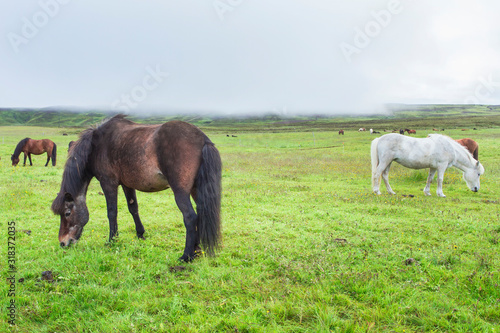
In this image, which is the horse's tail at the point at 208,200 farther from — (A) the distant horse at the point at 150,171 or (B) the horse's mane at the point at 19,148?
(B) the horse's mane at the point at 19,148

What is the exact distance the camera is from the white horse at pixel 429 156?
10789 millimetres

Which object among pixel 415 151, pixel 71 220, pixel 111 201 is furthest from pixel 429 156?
pixel 71 220

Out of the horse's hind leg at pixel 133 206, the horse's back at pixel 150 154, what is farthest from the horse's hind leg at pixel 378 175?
the horse's hind leg at pixel 133 206

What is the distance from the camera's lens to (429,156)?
1079 cm

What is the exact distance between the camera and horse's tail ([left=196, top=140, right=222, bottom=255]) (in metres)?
4.90

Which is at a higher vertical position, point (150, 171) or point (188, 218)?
point (150, 171)

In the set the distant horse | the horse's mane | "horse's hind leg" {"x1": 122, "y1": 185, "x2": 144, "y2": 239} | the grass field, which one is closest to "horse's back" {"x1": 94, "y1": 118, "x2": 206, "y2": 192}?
the distant horse

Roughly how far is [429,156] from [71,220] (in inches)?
457

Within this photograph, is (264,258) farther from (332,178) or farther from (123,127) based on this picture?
(332,178)

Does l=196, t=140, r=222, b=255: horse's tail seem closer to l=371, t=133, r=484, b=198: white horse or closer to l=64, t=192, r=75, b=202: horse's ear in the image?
l=64, t=192, r=75, b=202: horse's ear

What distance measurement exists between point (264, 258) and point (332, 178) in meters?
10.7

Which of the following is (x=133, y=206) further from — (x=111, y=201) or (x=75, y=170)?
(x=75, y=170)

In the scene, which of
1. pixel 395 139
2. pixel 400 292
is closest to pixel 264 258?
pixel 400 292

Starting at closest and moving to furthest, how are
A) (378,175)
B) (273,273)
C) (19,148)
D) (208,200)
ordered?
(273,273) → (208,200) → (378,175) → (19,148)
